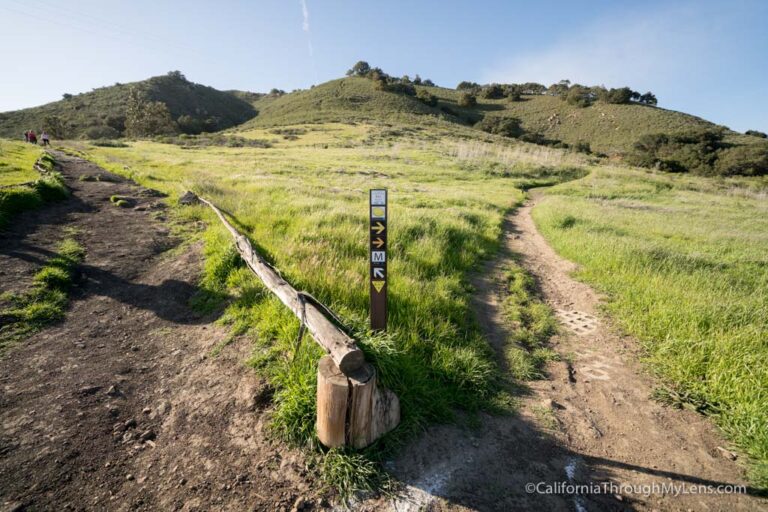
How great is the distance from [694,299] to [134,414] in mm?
8211

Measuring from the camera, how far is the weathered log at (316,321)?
2.84 meters

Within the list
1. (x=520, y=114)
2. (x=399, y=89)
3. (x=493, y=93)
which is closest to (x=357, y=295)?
(x=520, y=114)

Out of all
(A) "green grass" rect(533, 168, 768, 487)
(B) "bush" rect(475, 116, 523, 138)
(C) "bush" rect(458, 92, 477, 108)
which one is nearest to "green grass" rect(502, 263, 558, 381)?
(A) "green grass" rect(533, 168, 768, 487)

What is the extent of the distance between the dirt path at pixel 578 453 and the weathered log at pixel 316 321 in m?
1.09

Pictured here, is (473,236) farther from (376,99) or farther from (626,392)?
(376,99)

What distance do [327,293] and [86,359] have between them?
10.4 feet

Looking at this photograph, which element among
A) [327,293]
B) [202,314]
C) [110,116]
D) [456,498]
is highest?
[110,116]

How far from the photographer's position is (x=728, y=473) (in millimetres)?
2959

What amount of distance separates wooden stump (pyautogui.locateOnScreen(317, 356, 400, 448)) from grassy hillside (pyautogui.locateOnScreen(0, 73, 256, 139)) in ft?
275

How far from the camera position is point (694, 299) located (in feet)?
17.9

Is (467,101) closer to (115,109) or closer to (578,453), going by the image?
(115,109)

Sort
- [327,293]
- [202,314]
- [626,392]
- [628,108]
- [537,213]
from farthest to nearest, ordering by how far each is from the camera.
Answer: [628,108] < [537,213] < [202,314] < [327,293] < [626,392]

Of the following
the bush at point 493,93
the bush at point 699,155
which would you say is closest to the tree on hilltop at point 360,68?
the bush at point 493,93

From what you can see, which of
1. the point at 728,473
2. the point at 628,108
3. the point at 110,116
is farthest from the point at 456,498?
the point at 110,116
